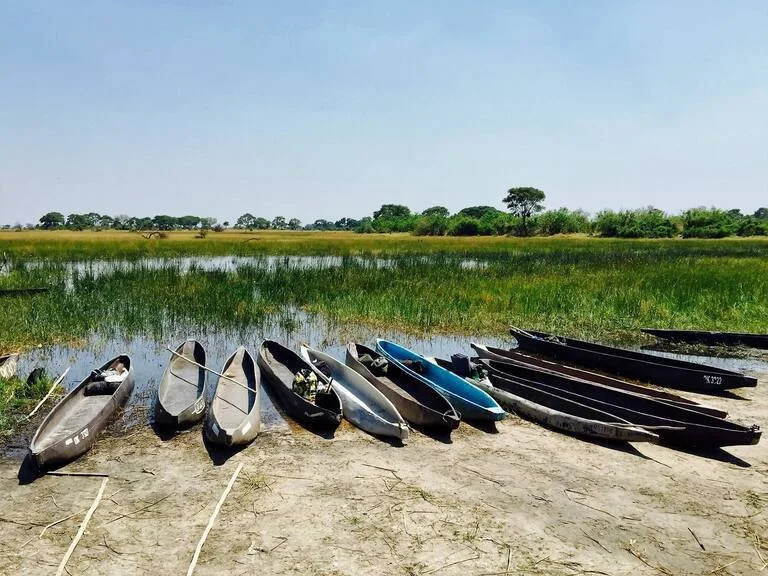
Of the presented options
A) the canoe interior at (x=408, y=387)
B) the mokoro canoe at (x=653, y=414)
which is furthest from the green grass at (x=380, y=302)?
the mokoro canoe at (x=653, y=414)

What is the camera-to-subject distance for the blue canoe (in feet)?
24.9

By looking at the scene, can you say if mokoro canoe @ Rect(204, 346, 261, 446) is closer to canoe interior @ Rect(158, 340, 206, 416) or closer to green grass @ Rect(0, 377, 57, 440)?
canoe interior @ Rect(158, 340, 206, 416)

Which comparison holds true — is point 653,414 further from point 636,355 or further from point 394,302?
point 394,302

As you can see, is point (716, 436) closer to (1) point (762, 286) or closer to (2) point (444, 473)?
(2) point (444, 473)

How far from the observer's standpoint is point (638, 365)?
10227 millimetres

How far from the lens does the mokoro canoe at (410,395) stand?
731 centimetres

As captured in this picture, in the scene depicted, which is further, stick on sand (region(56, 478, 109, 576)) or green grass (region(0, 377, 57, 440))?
green grass (region(0, 377, 57, 440))

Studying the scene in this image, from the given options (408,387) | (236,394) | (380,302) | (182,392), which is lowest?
(182,392)

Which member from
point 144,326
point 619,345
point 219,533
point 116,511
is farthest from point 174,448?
point 619,345

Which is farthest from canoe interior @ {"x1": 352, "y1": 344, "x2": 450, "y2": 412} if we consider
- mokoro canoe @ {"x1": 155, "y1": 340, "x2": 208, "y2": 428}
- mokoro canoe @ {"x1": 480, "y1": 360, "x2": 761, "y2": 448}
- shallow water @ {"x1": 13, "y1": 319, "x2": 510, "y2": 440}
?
mokoro canoe @ {"x1": 155, "y1": 340, "x2": 208, "y2": 428}

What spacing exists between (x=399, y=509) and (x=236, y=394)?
169 inches

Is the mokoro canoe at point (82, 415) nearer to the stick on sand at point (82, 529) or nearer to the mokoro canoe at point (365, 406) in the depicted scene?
the stick on sand at point (82, 529)

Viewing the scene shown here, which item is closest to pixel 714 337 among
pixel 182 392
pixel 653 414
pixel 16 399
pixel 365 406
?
pixel 653 414

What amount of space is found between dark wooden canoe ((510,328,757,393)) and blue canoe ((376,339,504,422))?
11.1 ft
